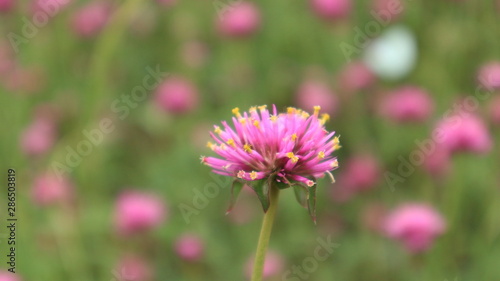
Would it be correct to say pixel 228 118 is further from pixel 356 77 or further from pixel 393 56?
pixel 393 56

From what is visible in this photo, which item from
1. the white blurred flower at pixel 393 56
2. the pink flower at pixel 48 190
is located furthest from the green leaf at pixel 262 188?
the white blurred flower at pixel 393 56

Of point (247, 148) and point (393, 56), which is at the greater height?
point (247, 148)

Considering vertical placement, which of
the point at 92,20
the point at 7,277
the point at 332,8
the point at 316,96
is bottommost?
the point at 7,277

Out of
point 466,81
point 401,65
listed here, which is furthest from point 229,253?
point 466,81

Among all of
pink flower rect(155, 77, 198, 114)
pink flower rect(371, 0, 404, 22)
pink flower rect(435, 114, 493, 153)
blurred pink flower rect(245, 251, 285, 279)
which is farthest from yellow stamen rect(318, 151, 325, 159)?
pink flower rect(371, 0, 404, 22)

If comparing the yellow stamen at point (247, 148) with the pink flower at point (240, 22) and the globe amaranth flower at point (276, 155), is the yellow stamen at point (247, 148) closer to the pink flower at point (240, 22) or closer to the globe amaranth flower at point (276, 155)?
the globe amaranth flower at point (276, 155)

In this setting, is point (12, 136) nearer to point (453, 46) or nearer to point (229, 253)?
point (229, 253)

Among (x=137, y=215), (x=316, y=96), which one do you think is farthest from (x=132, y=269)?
(x=316, y=96)
